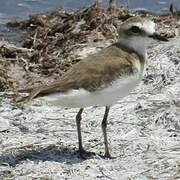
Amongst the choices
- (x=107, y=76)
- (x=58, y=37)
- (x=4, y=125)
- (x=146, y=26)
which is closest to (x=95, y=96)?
(x=107, y=76)

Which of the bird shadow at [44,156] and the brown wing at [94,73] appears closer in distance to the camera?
the brown wing at [94,73]

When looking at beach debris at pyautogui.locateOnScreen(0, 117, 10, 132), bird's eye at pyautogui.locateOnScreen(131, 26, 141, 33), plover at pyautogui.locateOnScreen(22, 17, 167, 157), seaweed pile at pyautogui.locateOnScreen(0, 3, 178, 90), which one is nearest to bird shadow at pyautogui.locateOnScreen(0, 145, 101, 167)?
plover at pyautogui.locateOnScreen(22, 17, 167, 157)

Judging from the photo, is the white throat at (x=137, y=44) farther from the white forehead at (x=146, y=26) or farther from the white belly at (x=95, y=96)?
the white belly at (x=95, y=96)

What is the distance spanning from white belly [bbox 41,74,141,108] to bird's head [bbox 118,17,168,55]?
0.29 metres

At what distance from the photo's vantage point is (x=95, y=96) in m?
6.29

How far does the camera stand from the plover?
6.25 m

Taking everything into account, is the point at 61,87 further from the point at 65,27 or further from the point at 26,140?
the point at 65,27

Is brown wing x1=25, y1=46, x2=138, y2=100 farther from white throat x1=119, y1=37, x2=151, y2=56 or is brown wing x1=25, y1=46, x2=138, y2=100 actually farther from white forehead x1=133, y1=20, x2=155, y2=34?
white forehead x1=133, y1=20, x2=155, y2=34

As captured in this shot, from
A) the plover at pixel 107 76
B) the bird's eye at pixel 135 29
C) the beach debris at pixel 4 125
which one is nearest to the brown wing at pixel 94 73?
the plover at pixel 107 76

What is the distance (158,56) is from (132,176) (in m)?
2.99

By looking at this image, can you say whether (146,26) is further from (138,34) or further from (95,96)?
(95,96)

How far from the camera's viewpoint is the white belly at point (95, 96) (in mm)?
6211

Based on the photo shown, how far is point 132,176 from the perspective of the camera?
631 cm

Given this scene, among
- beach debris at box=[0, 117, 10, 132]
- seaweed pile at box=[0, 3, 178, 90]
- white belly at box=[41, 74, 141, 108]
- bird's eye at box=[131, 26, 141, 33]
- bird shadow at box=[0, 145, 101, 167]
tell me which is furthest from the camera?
seaweed pile at box=[0, 3, 178, 90]
